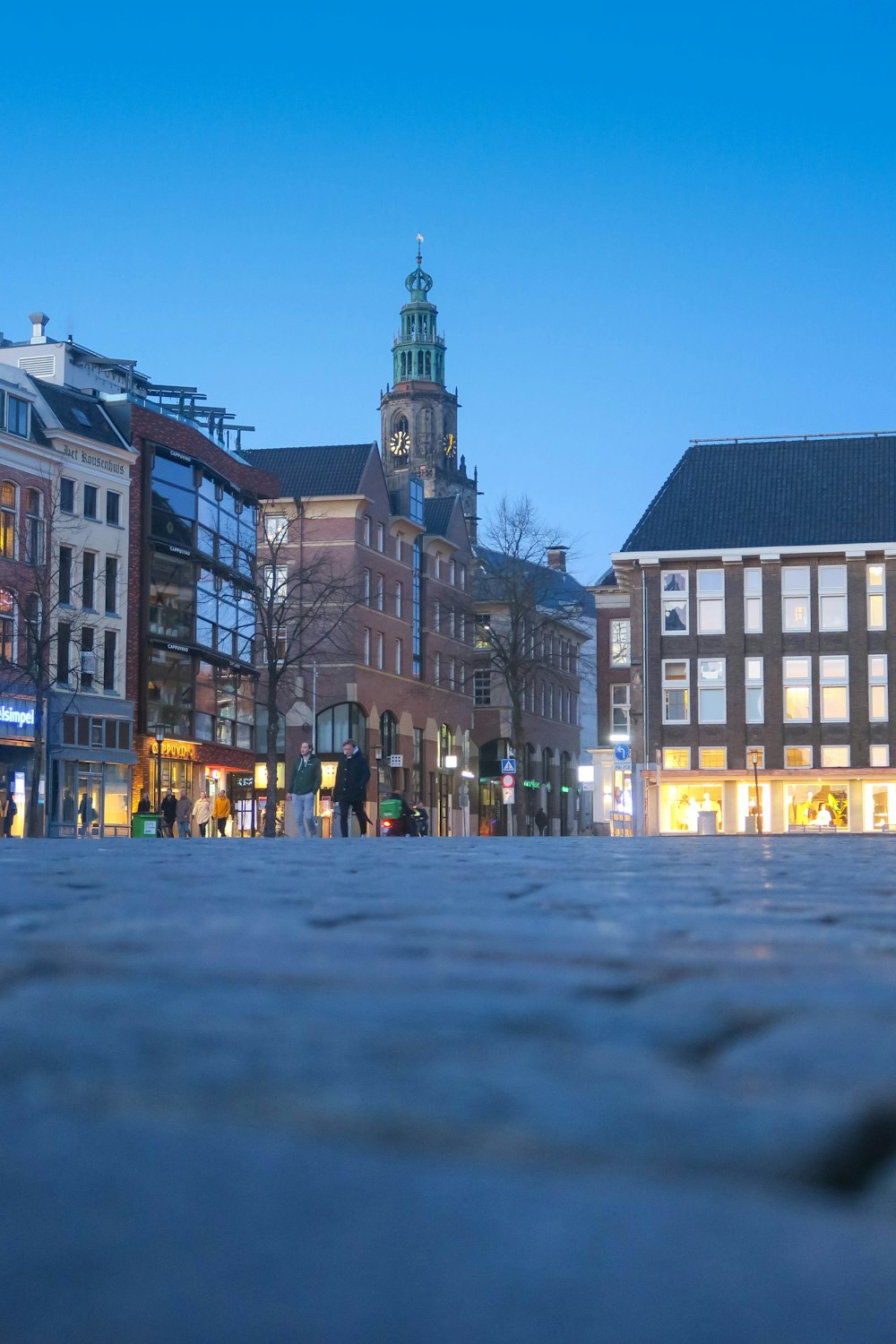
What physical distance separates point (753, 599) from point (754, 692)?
10.4 ft

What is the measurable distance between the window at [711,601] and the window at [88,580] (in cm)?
2083

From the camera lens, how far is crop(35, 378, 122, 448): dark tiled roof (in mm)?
46062

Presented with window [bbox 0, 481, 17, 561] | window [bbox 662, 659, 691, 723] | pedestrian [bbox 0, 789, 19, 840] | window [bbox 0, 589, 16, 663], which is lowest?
pedestrian [bbox 0, 789, 19, 840]

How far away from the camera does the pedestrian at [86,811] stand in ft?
147

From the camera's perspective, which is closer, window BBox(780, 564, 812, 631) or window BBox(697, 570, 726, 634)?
window BBox(780, 564, 812, 631)

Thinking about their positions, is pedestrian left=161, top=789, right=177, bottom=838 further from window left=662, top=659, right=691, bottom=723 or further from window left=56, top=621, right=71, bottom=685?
window left=662, top=659, right=691, bottom=723

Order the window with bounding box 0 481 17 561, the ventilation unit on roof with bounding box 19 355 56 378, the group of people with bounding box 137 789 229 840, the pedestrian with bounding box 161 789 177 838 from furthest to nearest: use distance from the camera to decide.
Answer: the ventilation unit on roof with bounding box 19 355 56 378 → the group of people with bounding box 137 789 229 840 → the pedestrian with bounding box 161 789 177 838 → the window with bounding box 0 481 17 561

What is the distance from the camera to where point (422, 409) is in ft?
462

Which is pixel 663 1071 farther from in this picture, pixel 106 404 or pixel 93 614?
pixel 106 404

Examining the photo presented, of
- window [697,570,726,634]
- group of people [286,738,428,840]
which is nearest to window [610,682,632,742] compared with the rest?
window [697,570,726,634]

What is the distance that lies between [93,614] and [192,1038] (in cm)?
4685

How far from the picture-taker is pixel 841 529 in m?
56.0

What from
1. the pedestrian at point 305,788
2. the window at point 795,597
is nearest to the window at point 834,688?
the window at point 795,597

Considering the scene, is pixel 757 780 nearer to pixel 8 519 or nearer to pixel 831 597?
pixel 831 597
